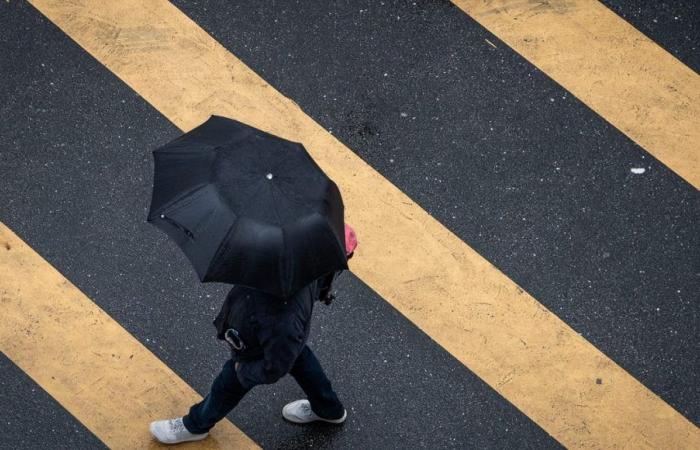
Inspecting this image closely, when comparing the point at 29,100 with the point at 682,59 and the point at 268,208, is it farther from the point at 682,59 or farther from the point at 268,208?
the point at 682,59

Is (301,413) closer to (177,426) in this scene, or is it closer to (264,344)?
(177,426)

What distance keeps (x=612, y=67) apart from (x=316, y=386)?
245 cm

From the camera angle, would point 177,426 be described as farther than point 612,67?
No

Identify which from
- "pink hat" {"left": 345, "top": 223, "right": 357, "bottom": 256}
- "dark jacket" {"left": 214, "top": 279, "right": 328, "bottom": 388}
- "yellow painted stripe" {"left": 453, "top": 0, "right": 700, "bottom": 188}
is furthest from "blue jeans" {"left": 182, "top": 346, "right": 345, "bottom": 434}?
"yellow painted stripe" {"left": 453, "top": 0, "right": 700, "bottom": 188}

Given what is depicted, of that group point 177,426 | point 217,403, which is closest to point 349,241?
point 217,403

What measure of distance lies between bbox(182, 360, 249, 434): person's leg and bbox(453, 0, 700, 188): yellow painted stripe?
2487mm

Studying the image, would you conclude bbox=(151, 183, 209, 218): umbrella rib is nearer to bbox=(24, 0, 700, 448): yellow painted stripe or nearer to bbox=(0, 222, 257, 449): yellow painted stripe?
bbox=(0, 222, 257, 449): yellow painted stripe

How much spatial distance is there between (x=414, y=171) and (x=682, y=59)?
5.43 ft

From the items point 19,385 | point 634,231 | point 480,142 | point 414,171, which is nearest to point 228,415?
point 19,385

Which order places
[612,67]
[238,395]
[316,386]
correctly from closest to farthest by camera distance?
[238,395], [316,386], [612,67]

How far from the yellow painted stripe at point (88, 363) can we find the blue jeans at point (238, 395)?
0.84 feet

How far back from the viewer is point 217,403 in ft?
15.5

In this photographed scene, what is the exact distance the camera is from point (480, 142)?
Result: 5.63 m

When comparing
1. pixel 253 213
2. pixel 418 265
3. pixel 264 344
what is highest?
pixel 253 213
